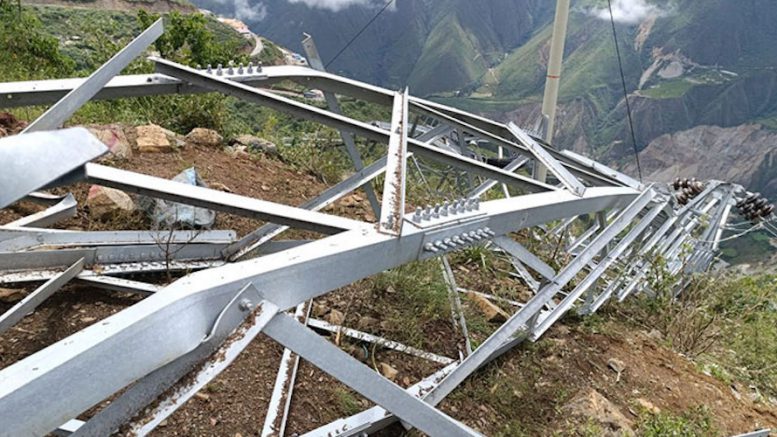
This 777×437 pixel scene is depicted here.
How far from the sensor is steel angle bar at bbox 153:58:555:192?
267 centimetres

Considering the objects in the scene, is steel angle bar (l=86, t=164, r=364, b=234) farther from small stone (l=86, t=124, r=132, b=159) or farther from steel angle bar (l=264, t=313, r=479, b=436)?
small stone (l=86, t=124, r=132, b=159)

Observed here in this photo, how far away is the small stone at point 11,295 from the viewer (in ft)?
9.01

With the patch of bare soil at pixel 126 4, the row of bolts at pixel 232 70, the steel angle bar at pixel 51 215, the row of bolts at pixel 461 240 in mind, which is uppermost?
the patch of bare soil at pixel 126 4

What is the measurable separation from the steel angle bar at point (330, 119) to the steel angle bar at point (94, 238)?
0.86 metres

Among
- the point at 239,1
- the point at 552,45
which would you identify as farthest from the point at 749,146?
the point at 239,1

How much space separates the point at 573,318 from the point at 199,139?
3.95 metres

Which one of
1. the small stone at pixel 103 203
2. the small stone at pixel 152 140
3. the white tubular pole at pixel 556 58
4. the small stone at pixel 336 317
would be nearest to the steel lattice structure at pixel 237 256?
the small stone at pixel 336 317

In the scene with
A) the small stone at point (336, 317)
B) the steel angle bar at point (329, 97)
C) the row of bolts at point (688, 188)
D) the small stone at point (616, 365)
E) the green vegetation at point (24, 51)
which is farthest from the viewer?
the green vegetation at point (24, 51)

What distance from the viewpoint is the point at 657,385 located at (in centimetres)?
335

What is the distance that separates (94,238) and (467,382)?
2.33m

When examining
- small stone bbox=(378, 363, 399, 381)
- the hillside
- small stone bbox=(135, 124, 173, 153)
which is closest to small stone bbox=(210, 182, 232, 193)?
small stone bbox=(135, 124, 173, 153)

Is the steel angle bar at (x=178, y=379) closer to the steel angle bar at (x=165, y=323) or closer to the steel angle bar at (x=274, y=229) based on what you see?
the steel angle bar at (x=165, y=323)

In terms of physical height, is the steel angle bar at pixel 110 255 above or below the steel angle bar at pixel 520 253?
below

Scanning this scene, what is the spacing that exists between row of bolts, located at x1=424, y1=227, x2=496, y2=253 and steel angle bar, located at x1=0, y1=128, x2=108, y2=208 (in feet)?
4.10
